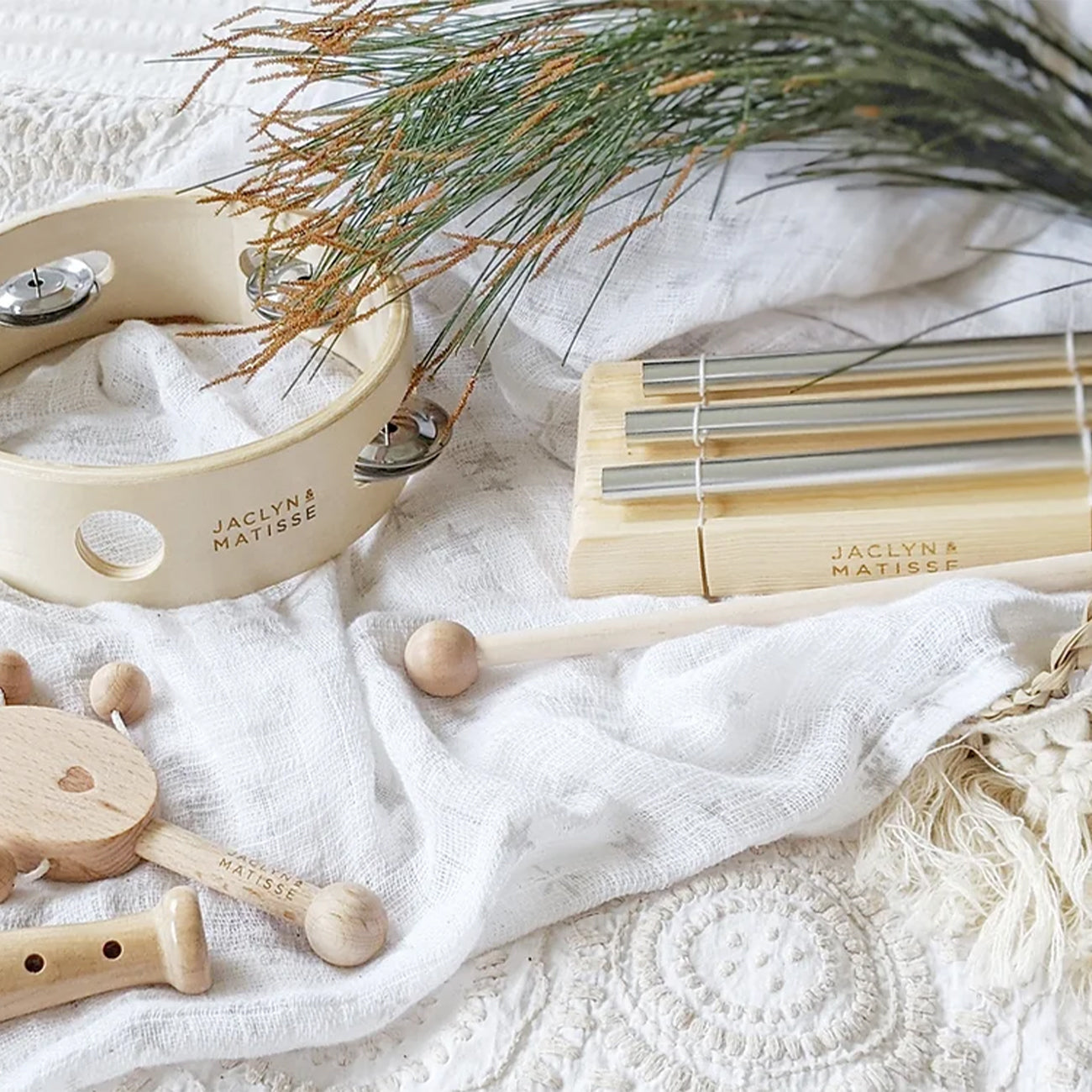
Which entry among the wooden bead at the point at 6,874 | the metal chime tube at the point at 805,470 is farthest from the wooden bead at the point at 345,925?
the metal chime tube at the point at 805,470

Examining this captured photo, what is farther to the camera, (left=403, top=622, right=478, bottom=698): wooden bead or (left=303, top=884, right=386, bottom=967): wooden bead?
(left=403, top=622, right=478, bottom=698): wooden bead

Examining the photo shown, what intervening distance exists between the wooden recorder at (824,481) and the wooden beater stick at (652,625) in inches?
0.7

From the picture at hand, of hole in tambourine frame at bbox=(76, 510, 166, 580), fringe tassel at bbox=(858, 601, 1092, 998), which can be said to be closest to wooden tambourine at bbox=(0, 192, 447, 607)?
hole in tambourine frame at bbox=(76, 510, 166, 580)

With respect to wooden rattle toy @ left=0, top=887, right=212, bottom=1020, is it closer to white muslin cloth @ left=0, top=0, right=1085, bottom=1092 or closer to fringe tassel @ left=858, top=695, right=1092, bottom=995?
white muslin cloth @ left=0, top=0, right=1085, bottom=1092

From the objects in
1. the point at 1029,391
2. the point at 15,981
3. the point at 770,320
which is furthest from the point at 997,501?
the point at 15,981

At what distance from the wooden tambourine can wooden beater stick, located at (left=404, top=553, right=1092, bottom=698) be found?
0.30 feet

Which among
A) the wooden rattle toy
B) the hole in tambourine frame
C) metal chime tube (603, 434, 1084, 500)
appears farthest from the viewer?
the hole in tambourine frame

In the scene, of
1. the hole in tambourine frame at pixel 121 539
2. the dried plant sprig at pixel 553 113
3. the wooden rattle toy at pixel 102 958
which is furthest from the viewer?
the hole in tambourine frame at pixel 121 539

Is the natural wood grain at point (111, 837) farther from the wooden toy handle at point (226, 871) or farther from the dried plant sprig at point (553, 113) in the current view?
the dried plant sprig at point (553, 113)

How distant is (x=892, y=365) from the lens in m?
0.77

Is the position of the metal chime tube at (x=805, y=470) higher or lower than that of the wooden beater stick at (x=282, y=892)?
higher

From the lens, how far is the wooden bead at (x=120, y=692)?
73 cm

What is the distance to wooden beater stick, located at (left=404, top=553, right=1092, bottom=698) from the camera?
73 cm

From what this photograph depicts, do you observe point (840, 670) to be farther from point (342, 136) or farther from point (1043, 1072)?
point (342, 136)
